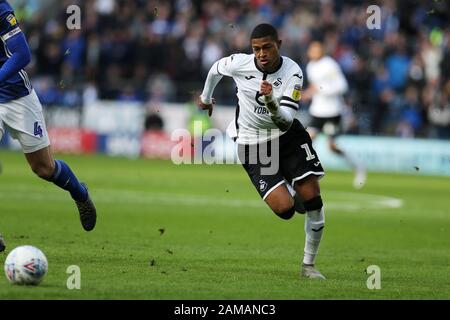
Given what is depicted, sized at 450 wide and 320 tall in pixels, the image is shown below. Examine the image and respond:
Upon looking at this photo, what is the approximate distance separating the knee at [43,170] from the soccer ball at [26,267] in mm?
2295

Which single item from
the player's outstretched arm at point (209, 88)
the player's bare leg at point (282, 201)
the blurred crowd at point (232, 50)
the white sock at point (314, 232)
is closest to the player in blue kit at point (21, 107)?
the player's outstretched arm at point (209, 88)

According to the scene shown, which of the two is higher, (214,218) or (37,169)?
(37,169)

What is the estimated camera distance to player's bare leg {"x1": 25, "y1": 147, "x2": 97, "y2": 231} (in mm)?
10484

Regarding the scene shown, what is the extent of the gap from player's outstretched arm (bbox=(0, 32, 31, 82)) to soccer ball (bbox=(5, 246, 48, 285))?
7.20 feet

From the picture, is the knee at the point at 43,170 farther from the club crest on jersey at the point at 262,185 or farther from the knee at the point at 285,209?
the knee at the point at 285,209

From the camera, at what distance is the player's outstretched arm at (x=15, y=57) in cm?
979

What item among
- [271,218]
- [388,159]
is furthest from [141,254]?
[388,159]

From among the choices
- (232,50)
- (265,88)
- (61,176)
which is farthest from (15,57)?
(232,50)

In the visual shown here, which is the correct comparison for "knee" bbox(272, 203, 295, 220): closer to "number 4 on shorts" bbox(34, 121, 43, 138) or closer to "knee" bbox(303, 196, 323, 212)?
"knee" bbox(303, 196, 323, 212)

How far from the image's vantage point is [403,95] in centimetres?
2847

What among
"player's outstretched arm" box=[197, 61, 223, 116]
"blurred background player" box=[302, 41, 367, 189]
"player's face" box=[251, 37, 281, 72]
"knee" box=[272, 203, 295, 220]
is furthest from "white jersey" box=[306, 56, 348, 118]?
"player's face" box=[251, 37, 281, 72]

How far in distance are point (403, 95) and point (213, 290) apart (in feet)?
68.0
